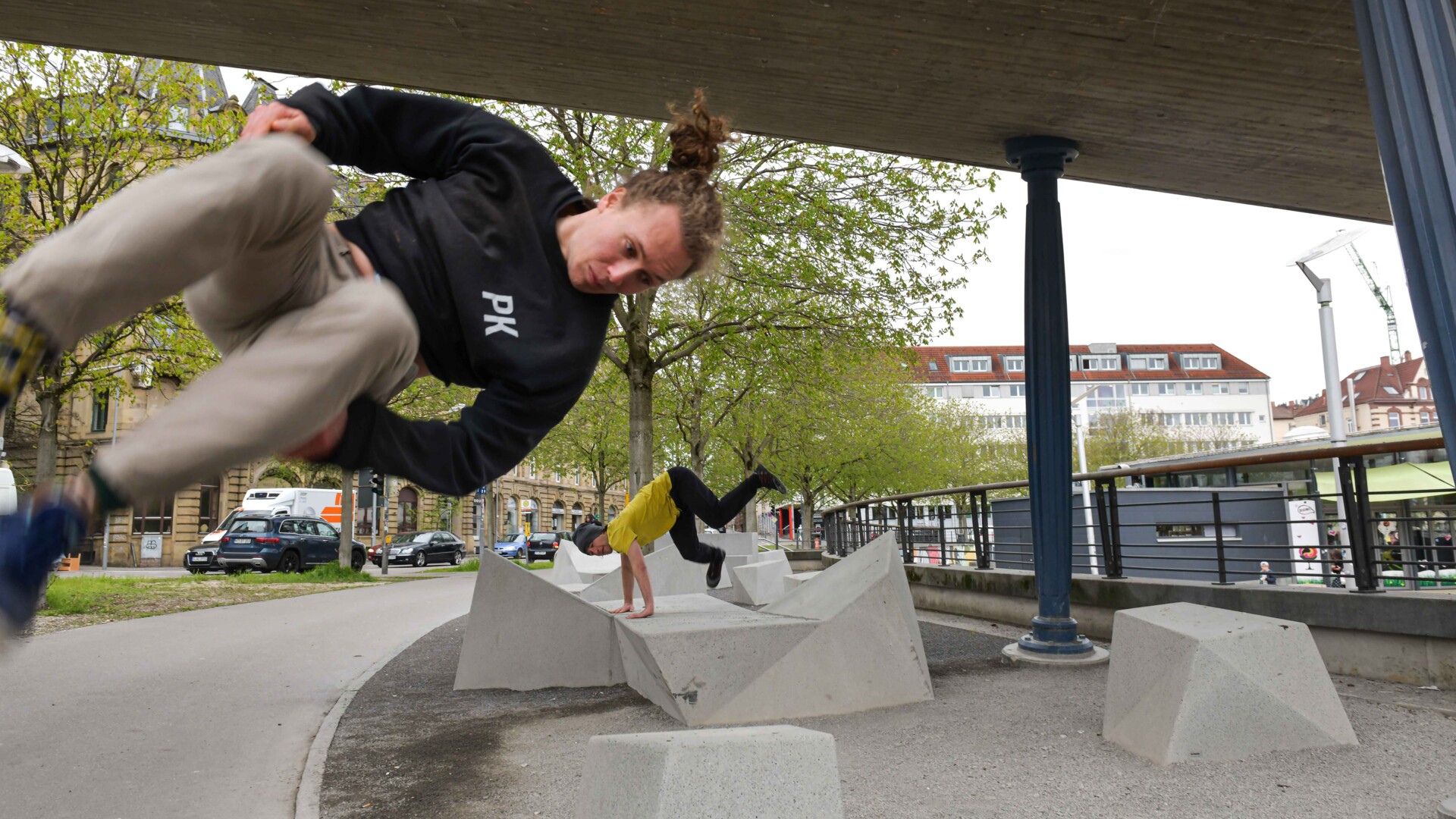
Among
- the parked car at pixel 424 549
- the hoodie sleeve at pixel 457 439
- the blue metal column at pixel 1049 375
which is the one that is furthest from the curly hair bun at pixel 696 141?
the parked car at pixel 424 549

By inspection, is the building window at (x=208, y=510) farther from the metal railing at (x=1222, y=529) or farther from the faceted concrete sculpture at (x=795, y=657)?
the faceted concrete sculpture at (x=795, y=657)

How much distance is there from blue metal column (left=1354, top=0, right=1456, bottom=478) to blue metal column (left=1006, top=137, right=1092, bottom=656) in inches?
167

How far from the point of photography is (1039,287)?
27.8ft

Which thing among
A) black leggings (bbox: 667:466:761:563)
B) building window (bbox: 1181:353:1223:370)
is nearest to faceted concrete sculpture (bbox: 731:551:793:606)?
black leggings (bbox: 667:466:761:563)

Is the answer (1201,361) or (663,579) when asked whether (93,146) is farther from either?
(1201,361)

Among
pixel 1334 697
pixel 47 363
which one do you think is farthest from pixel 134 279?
pixel 1334 697

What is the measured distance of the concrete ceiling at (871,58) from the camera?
6391 millimetres

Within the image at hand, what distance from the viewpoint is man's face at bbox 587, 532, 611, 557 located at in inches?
384

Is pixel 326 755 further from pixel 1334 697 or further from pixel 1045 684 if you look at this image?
pixel 1334 697

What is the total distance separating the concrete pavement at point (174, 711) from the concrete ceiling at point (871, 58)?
4.81m

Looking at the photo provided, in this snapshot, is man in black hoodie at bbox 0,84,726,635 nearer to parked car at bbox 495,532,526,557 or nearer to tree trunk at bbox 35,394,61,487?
tree trunk at bbox 35,394,61,487

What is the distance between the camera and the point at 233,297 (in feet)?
5.14

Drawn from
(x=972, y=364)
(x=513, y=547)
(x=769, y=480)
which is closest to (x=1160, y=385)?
(x=972, y=364)

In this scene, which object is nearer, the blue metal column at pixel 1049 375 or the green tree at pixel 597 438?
the blue metal column at pixel 1049 375
